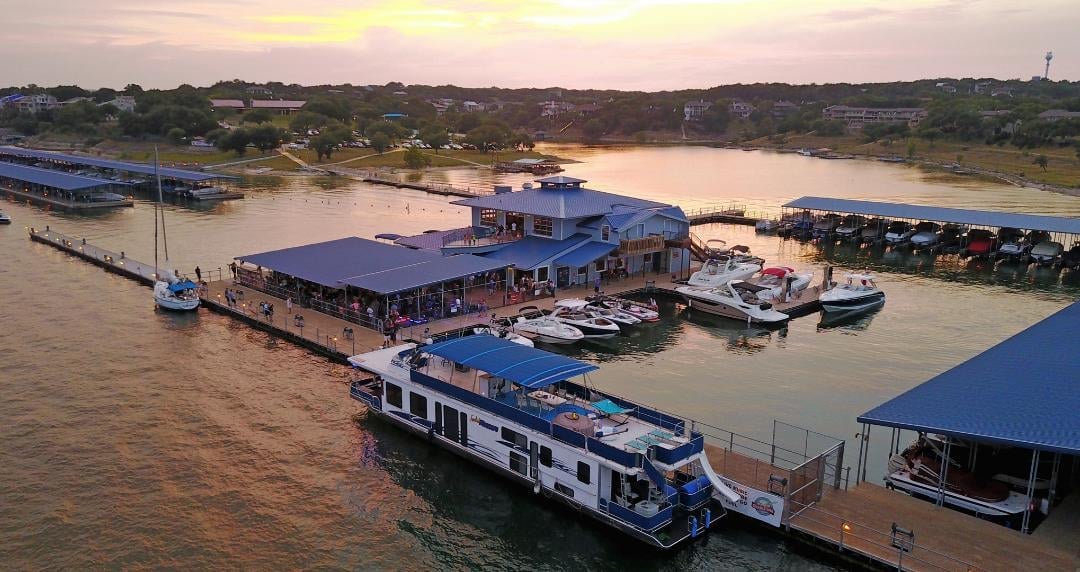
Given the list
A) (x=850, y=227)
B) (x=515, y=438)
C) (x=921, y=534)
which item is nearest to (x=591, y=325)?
(x=515, y=438)

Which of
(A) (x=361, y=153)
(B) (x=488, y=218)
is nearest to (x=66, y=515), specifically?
(B) (x=488, y=218)

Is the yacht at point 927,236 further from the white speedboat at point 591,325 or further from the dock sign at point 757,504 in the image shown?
the dock sign at point 757,504

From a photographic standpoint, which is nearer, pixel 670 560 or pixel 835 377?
pixel 670 560

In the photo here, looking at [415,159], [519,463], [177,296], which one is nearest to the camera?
[519,463]

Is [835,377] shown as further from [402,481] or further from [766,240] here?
[766,240]

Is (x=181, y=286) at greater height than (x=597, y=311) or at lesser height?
greater

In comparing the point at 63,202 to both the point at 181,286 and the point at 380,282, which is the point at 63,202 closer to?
the point at 181,286

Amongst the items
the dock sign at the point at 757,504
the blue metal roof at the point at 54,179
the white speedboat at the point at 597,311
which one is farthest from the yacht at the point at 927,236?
the blue metal roof at the point at 54,179

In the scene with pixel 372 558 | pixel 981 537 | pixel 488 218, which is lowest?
pixel 372 558
